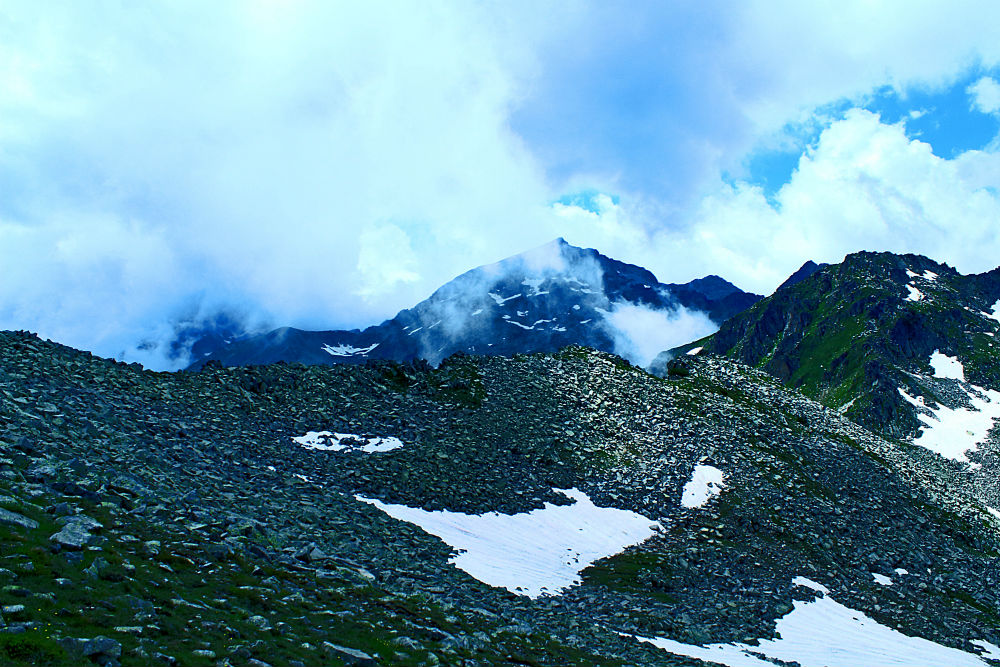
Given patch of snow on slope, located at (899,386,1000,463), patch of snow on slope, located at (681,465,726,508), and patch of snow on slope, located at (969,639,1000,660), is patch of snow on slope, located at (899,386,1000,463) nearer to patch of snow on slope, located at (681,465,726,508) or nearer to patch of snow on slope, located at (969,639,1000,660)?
patch of snow on slope, located at (681,465,726,508)

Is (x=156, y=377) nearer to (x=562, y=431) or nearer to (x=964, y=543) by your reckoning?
(x=562, y=431)

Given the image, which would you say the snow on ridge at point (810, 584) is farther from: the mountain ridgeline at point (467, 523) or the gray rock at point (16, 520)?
the gray rock at point (16, 520)

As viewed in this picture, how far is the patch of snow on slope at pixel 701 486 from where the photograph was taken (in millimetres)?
57312

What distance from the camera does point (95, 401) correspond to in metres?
40.6

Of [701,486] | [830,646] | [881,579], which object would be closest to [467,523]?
[830,646]

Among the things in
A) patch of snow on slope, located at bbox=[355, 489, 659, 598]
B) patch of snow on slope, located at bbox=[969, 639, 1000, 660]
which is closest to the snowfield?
patch of snow on slope, located at bbox=[969, 639, 1000, 660]

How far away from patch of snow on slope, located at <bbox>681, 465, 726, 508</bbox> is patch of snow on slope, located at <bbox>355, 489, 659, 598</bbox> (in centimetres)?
689

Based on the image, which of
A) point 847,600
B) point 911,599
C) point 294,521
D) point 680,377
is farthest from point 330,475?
point 680,377

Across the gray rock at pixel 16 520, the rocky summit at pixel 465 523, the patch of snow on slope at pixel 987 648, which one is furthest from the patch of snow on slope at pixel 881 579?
the gray rock at pixel 16 520

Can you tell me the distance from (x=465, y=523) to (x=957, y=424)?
18402 centimetres

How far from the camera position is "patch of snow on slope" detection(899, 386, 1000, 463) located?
153 meters

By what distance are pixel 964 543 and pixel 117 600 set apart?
3233 inches

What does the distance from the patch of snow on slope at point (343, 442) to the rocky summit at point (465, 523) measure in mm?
286

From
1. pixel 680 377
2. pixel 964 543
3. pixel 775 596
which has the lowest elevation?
pixel 775 596
